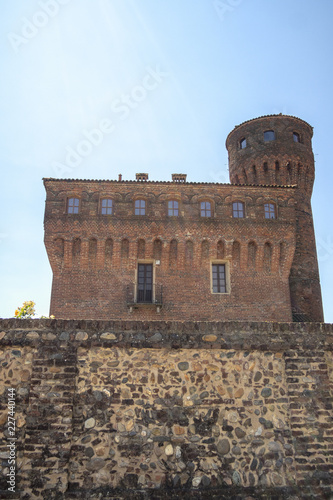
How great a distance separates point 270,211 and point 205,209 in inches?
138

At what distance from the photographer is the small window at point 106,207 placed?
75.7 feet

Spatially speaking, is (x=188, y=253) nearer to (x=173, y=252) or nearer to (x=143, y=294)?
(x=173, y=252)

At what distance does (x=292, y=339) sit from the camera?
723 cm

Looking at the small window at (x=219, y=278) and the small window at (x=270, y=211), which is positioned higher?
the small window at (x=270, y=211)

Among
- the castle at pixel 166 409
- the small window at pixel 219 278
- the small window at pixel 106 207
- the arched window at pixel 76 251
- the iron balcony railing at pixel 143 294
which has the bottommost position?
the castle at pixel 166 409

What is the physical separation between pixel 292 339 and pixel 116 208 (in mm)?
16886

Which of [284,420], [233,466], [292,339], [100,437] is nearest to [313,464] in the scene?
[284,420]

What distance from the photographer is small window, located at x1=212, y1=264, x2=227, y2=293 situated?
22422 millimetres

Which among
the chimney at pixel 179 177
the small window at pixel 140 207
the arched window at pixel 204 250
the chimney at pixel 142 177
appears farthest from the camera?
the chimney at pixel 179 177

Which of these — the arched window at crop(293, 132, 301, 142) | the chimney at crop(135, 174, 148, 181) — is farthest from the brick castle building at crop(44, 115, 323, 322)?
the arched window at crop(293, 132, 301, 142)

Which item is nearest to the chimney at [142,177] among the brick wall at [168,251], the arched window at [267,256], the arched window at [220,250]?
the brick wall at [168,251]

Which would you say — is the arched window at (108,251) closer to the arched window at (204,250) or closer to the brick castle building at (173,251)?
the brick castle building at (173,251)

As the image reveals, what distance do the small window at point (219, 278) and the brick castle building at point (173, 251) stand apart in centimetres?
5

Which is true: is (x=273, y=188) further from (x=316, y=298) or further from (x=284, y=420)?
(x=284, y=420)
